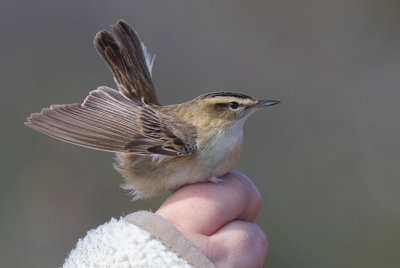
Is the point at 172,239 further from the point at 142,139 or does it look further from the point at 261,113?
the point at 261,113

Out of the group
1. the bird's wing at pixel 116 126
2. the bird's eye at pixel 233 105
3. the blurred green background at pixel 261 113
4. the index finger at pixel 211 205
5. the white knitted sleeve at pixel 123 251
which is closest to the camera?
the white knitted sleeve at pixel 123 251

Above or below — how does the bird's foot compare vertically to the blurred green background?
above

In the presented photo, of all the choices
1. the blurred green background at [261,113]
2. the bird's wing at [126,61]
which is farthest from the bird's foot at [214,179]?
the blurred green background at [261,113]

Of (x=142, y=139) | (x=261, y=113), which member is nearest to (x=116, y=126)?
(x=142, y=139)

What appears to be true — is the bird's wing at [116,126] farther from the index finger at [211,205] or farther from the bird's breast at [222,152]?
the index finger at [211,205]

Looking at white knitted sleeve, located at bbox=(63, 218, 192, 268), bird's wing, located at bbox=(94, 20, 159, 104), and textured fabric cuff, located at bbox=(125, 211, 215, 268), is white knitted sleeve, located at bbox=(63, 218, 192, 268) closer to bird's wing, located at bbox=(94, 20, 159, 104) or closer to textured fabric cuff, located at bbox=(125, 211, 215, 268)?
textured fabric cuff, located at bbox=(125, 211, 215, 268)

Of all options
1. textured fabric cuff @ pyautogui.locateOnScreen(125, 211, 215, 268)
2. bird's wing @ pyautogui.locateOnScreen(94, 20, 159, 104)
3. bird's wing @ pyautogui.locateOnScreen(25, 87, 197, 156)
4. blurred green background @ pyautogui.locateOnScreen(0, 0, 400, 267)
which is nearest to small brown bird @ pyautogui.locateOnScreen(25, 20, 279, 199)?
bird's wing @ pyautogui.locateOnScreen(25, 87, 197, 156)

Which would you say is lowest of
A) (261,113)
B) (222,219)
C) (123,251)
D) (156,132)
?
(261,113)

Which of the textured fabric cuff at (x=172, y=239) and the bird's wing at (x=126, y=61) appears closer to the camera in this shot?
the textured fabric cuff at (x=172, y=239)
